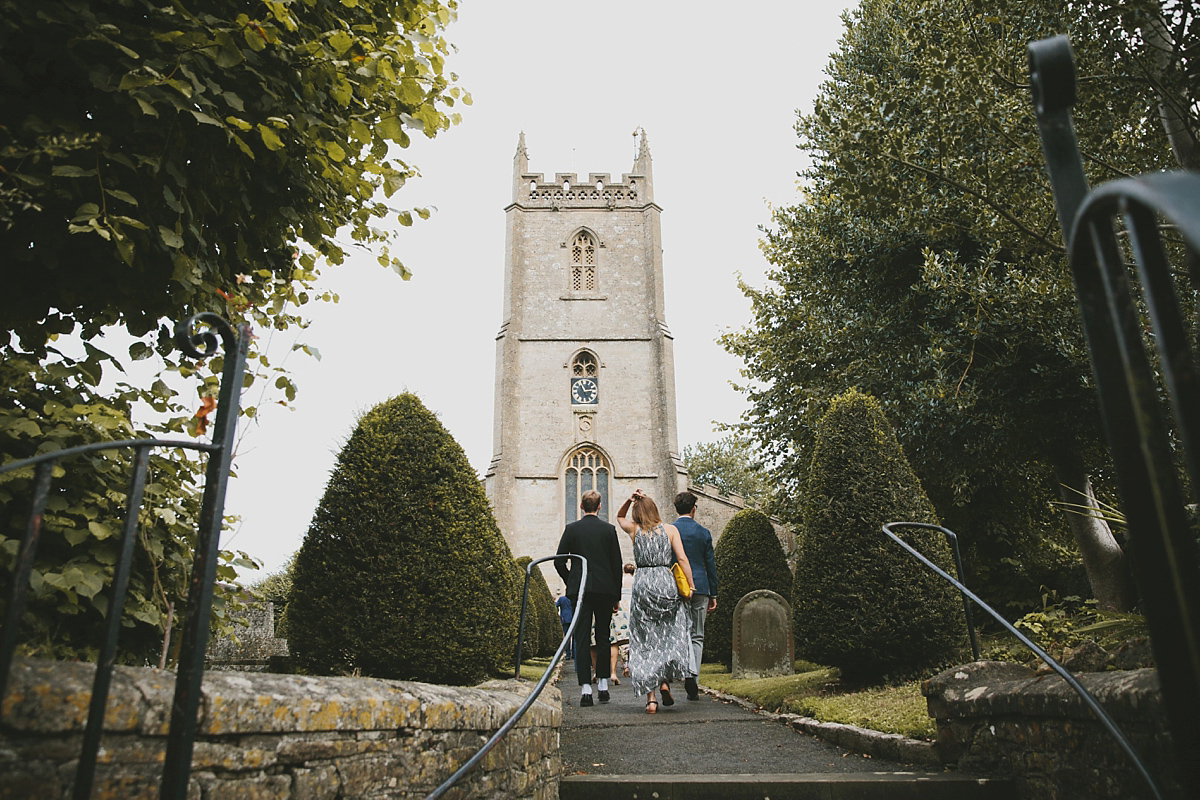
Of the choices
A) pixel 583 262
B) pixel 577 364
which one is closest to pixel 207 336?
pixel 577 364

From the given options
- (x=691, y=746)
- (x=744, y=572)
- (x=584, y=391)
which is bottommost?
(x=691, y=746)

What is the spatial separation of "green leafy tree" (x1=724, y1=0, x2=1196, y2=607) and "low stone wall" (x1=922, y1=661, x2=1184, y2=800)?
16.6 ft

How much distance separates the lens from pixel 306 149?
3.52m

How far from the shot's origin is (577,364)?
28750 mm

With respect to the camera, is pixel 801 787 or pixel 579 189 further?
pixel 579 189

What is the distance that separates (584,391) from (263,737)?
26344mm

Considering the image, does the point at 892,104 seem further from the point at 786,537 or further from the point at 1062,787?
the point at 786,537

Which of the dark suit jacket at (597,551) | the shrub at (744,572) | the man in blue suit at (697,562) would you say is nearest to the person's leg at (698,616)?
the man in blue suit at (697,562)

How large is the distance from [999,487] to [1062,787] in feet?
38.5

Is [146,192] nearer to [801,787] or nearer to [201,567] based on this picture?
[201,567]

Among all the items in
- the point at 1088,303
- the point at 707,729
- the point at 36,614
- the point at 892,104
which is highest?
the point at 892,104

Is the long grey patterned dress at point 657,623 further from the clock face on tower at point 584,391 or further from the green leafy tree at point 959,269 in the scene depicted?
the clock face on tower at point 584,391

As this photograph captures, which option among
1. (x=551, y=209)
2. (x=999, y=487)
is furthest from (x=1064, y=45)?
(x=551, y=209)

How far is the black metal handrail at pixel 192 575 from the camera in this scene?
1.48 meters
